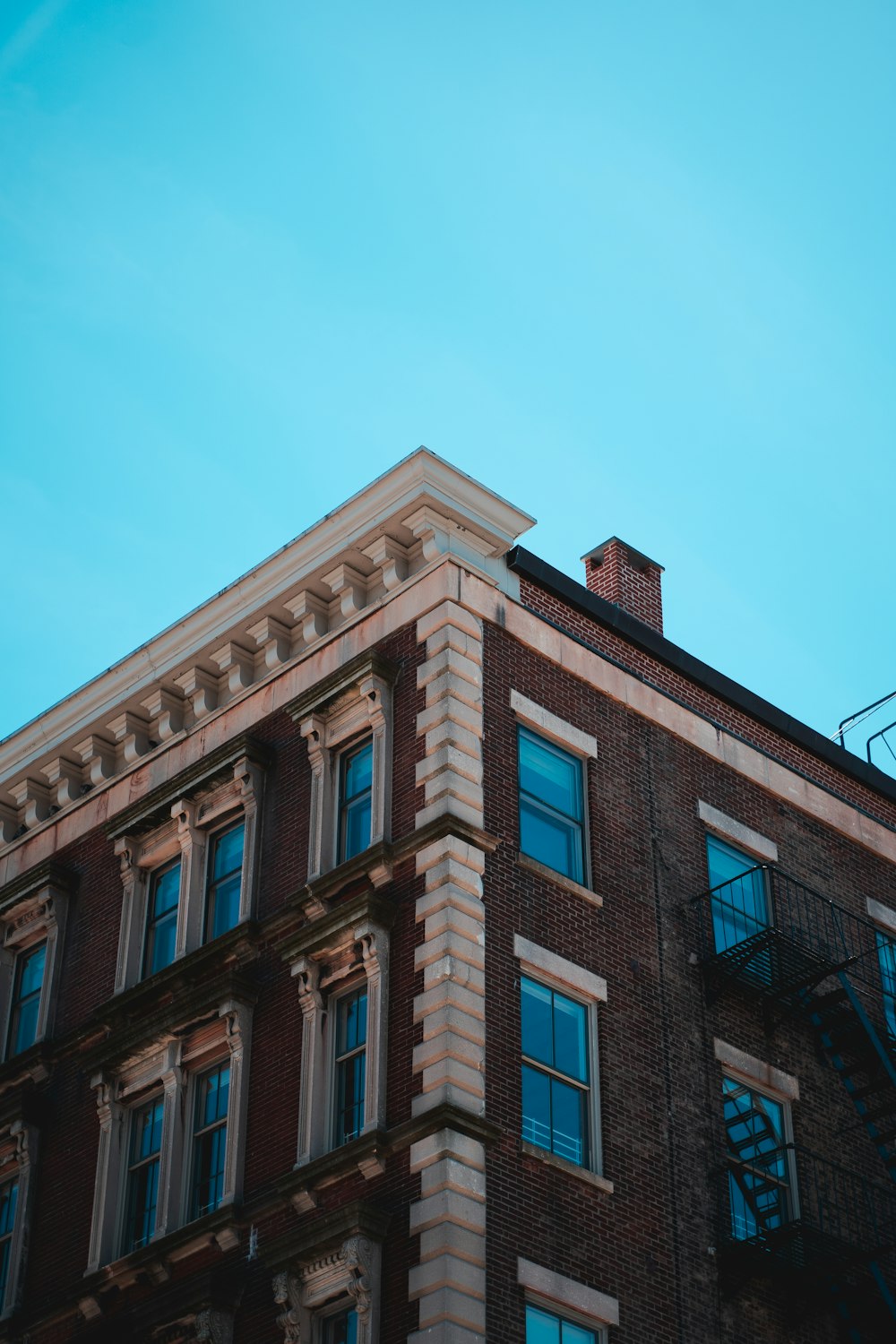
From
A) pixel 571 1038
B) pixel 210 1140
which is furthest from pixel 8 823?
pixel 571 1038

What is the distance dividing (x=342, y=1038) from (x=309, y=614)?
6.68m

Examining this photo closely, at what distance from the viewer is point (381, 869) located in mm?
27844

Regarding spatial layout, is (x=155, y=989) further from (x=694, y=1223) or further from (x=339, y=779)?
(x=694, y=1223)

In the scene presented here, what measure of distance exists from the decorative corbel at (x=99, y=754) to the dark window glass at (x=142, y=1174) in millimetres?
5988

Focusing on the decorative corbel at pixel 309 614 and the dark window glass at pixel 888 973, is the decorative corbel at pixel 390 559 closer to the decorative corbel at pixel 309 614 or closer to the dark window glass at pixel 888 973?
the decorative corbel at pixel 309 614

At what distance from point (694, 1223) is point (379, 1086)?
14.4 ft

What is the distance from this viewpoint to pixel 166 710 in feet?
109

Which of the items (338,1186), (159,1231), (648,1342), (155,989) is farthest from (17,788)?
(648,1342)

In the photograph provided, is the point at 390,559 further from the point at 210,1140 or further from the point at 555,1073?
the point at 210,1140

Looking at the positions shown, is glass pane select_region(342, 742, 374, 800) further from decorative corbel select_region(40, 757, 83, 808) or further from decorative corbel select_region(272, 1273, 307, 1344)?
decorative corbel select_region(272, 1273, 307, 1344)

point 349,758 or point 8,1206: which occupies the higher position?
point 349,758

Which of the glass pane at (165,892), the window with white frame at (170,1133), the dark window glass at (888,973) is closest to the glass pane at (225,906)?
the glass pane at (165,892)

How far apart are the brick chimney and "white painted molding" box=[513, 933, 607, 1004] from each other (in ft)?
24.9

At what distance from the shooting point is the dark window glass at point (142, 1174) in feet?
95.0
